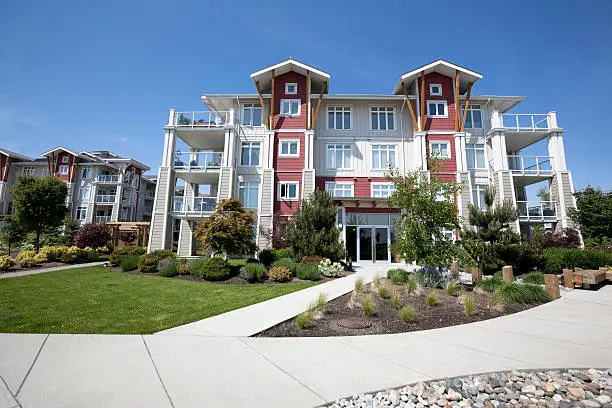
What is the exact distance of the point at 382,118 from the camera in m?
25.0

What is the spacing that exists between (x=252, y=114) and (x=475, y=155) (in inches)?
745

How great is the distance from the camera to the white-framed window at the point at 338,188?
23.7 m

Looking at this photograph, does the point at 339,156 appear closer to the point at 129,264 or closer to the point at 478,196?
the point at 478,196

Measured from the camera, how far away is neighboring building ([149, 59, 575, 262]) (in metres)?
22.3

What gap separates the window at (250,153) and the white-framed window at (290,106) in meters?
3.49

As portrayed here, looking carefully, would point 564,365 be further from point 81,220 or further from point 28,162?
point 28,162

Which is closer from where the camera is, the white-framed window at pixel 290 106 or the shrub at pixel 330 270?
the shrub at pixel 330 270

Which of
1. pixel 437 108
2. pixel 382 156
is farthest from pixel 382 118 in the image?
pixel 437 108

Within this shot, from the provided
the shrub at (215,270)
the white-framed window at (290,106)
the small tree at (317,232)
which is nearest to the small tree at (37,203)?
the shrub at (215,270)

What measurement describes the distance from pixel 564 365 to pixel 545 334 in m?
1.71

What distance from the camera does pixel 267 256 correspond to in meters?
16.3

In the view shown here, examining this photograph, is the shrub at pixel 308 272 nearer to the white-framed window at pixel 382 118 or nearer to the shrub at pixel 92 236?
the white-framed window at pixel 382 118

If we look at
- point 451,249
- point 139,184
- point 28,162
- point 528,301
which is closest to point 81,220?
point 139,184

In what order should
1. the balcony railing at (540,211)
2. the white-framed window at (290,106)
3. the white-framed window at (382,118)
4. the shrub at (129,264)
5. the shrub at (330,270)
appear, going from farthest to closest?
the white-framed window at (382,118)
the white-framed window at (290,106)
the balcony railing at (540,211)
the shrub at (129,264)
the shrub at (330,270)
